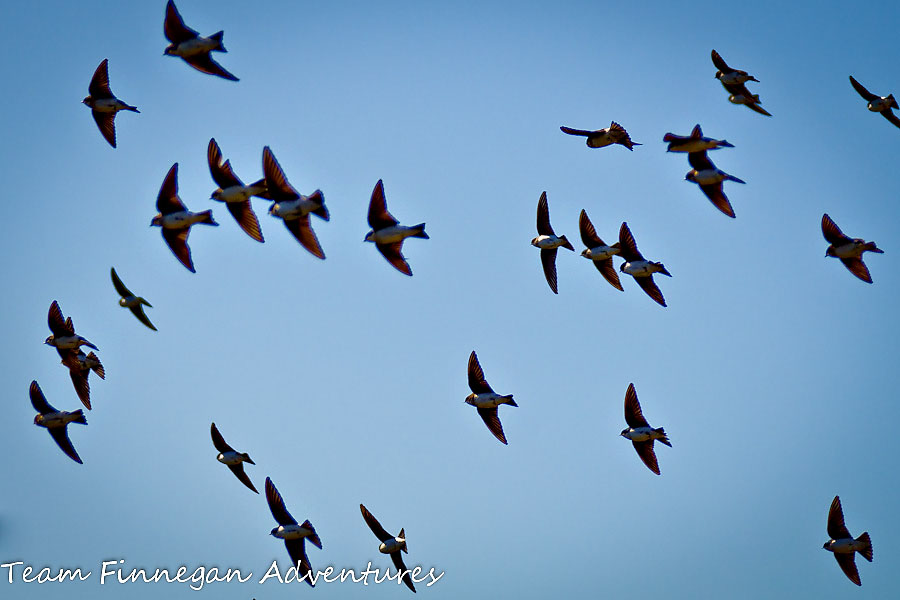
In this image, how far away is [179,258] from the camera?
23781mm

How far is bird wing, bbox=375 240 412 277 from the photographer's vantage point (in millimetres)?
23734

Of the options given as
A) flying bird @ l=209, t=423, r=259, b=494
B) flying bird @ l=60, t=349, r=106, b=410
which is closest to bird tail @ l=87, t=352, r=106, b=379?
flying bird @ l=60, t=349, r=106, b=410

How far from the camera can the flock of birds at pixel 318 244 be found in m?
22.5

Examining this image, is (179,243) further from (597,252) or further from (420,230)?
(597,252)

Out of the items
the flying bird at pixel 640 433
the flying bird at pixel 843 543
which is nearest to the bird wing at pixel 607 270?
the flying bird at pixel 640 433

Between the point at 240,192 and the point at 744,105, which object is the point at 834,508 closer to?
the point at 744,105

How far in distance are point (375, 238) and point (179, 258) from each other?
12.9 ft

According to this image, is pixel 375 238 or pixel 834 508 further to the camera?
pixel 834 508

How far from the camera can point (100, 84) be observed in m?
24.5

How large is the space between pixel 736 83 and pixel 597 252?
467 centimetres

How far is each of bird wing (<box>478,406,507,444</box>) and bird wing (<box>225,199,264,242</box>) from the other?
6602 mm

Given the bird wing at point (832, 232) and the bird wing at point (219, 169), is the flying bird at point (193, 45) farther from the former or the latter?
the bird wing at point (832, 232)

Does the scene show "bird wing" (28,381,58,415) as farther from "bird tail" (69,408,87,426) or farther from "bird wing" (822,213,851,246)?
"bird wing" (822,213,851,246)

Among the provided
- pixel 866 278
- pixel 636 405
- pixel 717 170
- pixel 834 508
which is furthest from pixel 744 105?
pixel 834 508
